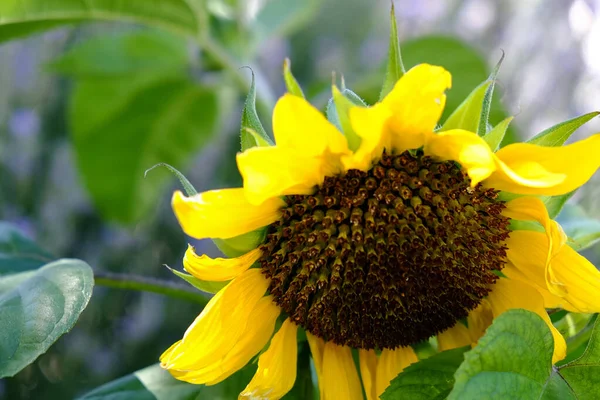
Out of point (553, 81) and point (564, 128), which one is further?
point (553, 81)

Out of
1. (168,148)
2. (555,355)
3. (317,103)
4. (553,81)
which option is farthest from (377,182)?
(553,81)

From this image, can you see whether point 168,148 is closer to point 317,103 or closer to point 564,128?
point 317,103

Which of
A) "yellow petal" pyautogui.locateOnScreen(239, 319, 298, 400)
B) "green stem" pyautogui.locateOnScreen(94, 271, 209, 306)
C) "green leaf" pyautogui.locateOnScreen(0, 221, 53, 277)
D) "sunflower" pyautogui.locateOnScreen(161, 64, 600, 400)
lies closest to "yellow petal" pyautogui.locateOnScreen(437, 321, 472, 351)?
"sunflower" pyautogui.locateOnScreen(161, 64, 600, 400)

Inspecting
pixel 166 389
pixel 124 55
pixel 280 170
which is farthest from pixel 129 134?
pixel 280 170

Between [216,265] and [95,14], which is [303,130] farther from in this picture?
[95,14]

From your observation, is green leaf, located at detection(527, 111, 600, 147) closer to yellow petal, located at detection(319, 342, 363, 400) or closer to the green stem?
yellow petal, located at detection(319, 342, 363, 400)

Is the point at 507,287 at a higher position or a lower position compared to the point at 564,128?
lower

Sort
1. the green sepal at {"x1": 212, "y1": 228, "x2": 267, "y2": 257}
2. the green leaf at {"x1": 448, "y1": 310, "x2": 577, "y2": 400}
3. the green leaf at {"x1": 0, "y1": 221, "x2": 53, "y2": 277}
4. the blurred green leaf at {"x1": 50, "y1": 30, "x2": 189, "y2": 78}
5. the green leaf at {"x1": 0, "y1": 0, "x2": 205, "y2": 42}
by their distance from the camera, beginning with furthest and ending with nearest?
the blurred green leaf at {"x1": 50, "y1": 30, "x2": 189, "y2": 78} < the green leaf at {"x1": 0, "y1": 0, "x2": 205, "y2": 42} < the green leaf at {"x1": 0, "y1": 221, "x2": 53, "y2": 277} < the green sepal at {"x1": 212, "y1": 228, "x2": 267, "y2": 257} < the green leaf at {"x1": 448, "y1": 310, "x2": 577, "y2": 400}
